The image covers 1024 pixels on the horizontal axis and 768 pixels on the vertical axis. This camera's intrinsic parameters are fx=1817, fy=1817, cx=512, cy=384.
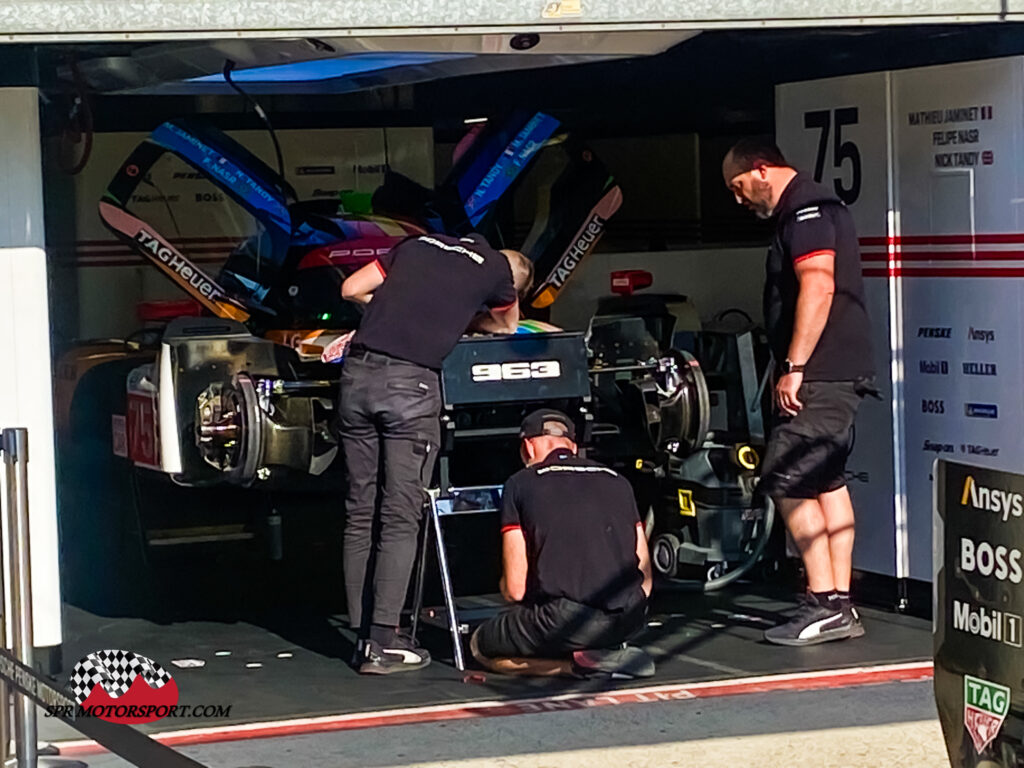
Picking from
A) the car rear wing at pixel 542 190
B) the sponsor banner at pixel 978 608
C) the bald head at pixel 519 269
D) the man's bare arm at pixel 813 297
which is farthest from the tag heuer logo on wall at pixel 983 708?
the car rear wing at pixel 542 190

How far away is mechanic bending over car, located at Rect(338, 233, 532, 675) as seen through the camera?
6.38 metres

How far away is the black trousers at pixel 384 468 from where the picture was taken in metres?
6.38

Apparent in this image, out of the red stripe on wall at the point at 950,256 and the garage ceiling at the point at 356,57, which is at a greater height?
the garage ceiling at the point at 356,57

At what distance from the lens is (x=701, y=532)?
7.63m

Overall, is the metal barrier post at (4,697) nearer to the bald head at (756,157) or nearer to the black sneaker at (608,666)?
the black sneaker at (608,666)

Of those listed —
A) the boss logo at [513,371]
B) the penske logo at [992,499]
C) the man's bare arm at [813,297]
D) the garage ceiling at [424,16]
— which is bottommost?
the penske logo at [992,499]

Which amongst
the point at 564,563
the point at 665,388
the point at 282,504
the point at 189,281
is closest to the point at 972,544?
the point at 564,563

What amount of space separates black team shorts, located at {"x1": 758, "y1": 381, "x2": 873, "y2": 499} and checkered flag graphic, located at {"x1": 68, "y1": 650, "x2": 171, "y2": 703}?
228cm

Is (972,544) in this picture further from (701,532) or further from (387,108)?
(387,108)

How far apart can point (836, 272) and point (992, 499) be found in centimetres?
307

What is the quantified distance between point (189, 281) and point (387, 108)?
10.6 ft

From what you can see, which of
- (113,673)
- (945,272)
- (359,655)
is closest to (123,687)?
(113,673)

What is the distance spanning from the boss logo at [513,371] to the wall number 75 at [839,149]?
59.8 inches

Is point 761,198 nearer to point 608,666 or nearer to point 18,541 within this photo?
point 608,666
